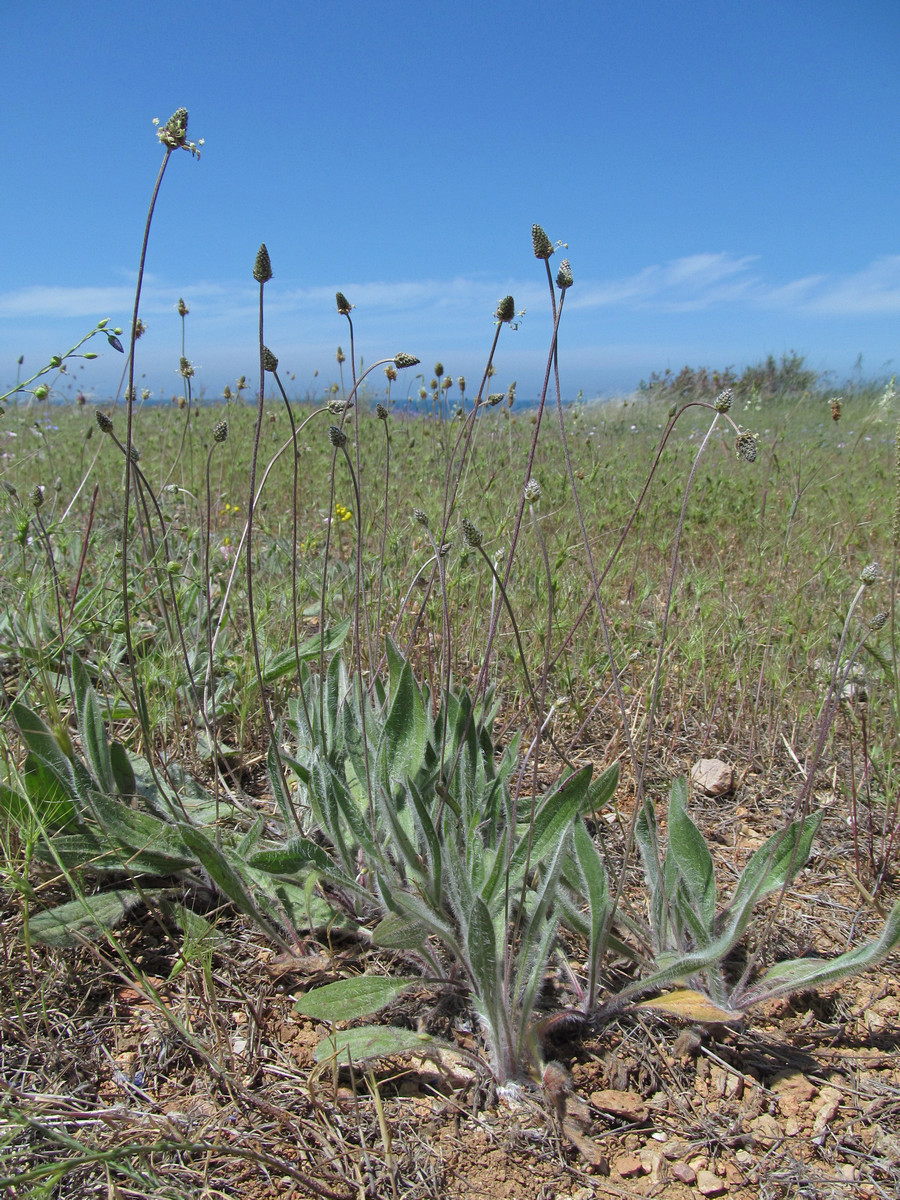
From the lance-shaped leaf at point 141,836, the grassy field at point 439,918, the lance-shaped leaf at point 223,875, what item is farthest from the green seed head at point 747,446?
the lance-shaped leaf at point 141,836

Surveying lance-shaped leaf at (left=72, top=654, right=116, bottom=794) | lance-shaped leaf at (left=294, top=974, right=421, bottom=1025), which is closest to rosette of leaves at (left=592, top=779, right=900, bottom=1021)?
lance-shaped leaf at (left=294, top=974, right=421, bottom=1025)

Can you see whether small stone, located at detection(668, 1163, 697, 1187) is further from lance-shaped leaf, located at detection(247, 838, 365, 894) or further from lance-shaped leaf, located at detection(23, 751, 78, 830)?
lance-shaped leaf, located at detection(23, 751, 78, 830)

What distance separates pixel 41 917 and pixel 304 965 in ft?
1.59

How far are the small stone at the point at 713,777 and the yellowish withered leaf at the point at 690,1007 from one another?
78cm

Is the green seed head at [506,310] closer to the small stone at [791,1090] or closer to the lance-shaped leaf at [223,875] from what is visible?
the lance-shaped leaf at [223,875]

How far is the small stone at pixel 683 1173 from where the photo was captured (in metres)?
1.05

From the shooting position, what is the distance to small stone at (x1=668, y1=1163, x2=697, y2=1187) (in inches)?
41.3

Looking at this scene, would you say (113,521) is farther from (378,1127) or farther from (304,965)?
(378,1127)

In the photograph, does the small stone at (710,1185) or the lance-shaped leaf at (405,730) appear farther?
the lance-shaped leaf at (405,730)

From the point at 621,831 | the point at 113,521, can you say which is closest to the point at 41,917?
the point at 621,831

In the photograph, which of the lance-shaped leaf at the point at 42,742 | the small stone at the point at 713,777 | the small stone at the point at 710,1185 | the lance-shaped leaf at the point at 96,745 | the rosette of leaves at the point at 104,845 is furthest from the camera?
the small stone at the point at 713,777

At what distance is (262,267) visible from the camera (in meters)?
1.16

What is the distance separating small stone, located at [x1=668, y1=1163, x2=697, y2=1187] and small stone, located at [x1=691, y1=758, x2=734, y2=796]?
1.03 metres

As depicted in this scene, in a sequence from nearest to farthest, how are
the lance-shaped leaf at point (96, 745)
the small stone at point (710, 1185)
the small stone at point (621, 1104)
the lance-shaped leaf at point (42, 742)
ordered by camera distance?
the small stone at point (710, 1185) → the small stone at point (621, 1104) → the lance-shaped leaf at point (42, 742) → the lance-shaped leaf at point (96, 745)
